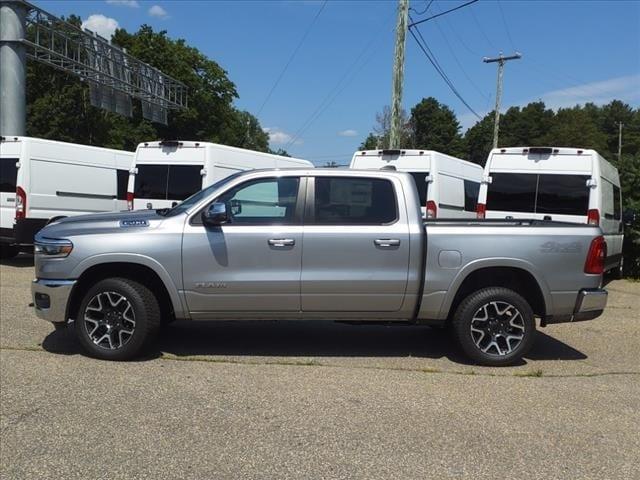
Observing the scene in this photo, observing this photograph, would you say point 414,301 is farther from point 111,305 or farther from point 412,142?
point 412,142

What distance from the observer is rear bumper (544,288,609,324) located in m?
5.86

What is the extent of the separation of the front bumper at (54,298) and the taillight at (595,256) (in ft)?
15.8

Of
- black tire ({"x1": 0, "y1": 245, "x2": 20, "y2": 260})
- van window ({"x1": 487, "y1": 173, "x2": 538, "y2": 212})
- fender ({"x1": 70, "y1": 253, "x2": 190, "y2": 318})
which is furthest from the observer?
black tire ({"x1": 0, "y1": 245, "x2": 20, "y2": 260})

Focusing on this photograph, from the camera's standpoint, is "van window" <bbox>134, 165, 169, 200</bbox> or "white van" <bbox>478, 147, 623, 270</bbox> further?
"van window" <bbox>134, 165, 169, 200</bbox>

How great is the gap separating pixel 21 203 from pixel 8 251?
97.1 inches

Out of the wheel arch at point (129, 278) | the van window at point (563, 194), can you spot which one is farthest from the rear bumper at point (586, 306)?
the van window at point (563, 194)

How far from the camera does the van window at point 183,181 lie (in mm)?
12289

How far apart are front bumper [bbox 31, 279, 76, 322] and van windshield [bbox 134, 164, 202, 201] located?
21.7 ft

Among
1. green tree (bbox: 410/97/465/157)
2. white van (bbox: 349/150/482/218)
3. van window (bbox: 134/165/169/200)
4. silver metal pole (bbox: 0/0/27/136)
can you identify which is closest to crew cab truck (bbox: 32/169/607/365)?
white van (bbox: 349/150/482/218)

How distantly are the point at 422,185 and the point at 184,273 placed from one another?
770 cm

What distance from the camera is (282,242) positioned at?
18.8ft

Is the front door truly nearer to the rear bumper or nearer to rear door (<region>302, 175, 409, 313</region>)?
rear door (<region>302, 175, 409, 313</region>)

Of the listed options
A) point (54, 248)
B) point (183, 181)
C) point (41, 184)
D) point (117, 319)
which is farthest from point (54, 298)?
point (41, 184)

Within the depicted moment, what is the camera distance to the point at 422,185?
493 inches
